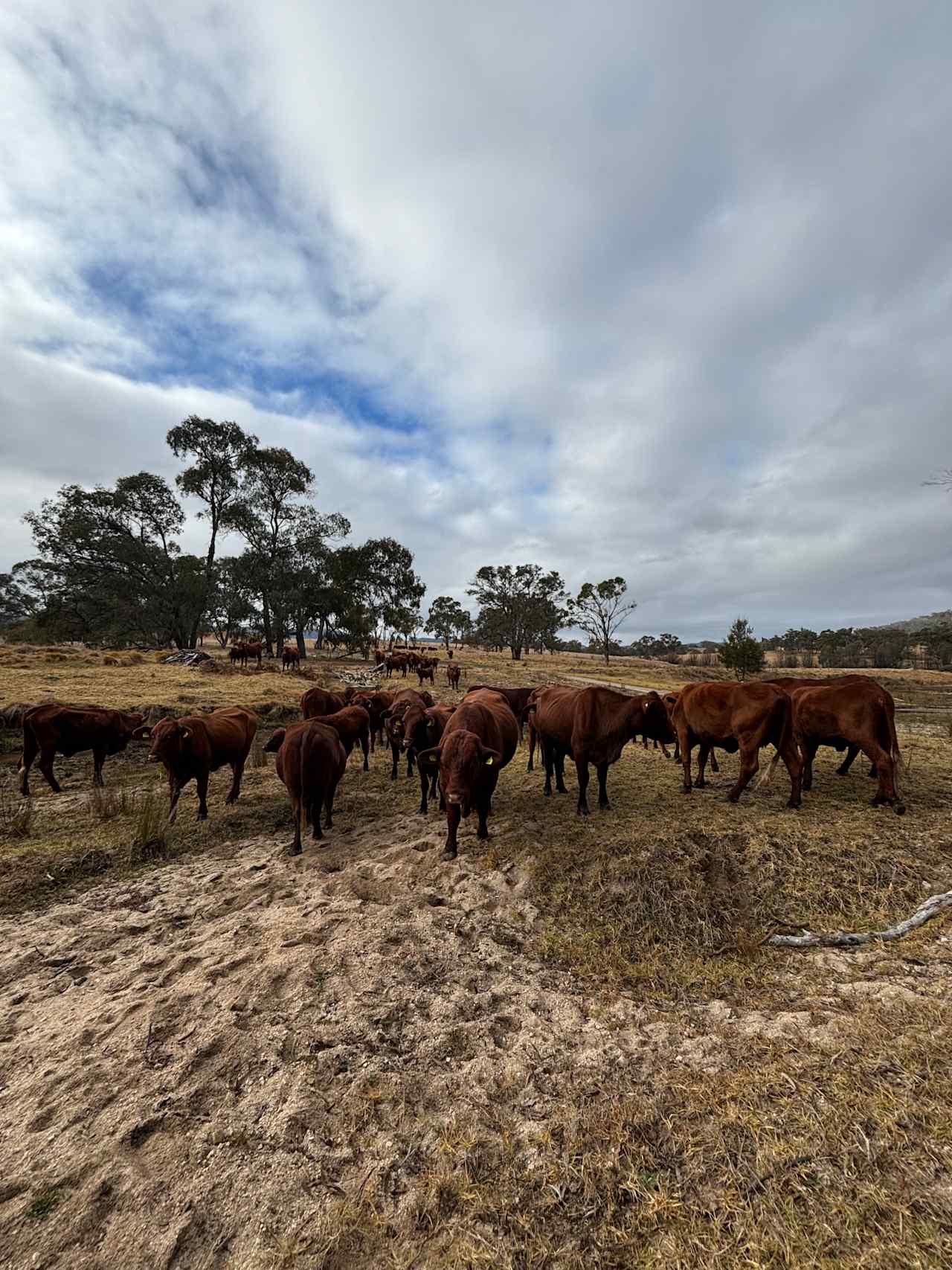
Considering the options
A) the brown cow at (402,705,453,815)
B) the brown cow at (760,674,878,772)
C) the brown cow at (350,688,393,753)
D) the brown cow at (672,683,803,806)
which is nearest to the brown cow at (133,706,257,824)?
the brown cow at (402,705,453,815)

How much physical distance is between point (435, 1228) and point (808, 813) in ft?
22.0

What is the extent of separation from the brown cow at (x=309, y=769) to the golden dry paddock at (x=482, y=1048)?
1.94 ft

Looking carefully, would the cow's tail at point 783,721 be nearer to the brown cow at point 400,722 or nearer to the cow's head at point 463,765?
the cow's head at point 463,765

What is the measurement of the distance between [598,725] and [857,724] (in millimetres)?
3840

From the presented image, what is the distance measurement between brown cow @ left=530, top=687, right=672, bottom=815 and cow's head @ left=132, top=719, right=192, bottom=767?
5.98 metres

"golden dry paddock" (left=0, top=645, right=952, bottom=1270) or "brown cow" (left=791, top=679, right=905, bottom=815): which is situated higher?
"brown cow" (left=791, top=679, right=905, bottom=815)

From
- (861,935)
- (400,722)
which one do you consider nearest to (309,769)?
(400,722)

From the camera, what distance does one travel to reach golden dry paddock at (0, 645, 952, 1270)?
229 centimetres

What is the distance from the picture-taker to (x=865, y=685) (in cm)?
745

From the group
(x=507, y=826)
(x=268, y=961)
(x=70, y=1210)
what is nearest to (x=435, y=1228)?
(x=70, y=1210)

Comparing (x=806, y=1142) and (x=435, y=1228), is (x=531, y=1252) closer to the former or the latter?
(x=435, y=1228)

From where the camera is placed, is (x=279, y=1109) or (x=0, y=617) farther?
(x=0, y=617)

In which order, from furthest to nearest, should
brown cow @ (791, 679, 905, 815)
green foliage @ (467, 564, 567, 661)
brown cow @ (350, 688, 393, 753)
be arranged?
green foliage @ (467, 564, 567, 661)
brown cow @ (350, 688, 393, 753)
brown cow @ (791, 679, 905, 815)

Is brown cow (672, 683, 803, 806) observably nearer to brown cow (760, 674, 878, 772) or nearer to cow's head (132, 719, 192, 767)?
brown cow (760, 674, 878, 772)
